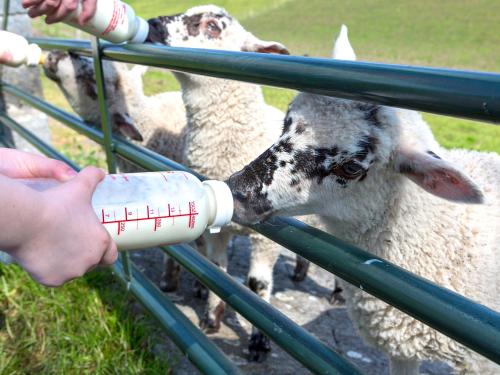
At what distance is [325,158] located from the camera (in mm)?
1610

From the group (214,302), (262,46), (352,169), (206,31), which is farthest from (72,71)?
(352,169)

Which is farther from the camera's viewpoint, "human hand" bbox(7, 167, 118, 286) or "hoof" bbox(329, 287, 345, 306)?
"hoof" bbox(329, 287, 345, 306)

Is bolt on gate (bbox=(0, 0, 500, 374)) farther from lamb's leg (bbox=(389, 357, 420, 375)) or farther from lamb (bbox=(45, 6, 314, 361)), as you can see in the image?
lamb (bbox=(45, 6, 314, 361))

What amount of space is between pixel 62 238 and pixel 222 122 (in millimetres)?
2331

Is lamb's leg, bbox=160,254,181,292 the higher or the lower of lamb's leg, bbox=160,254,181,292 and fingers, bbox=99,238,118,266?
the lower

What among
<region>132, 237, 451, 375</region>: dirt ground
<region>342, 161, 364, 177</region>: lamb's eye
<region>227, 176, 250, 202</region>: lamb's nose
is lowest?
<region>132, 237, 451, 375</region>: dirt ground

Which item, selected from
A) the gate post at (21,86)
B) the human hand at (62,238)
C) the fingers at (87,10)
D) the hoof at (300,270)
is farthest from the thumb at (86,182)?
the gate post at (21,86)

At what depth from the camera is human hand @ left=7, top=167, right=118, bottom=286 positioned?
802 millimetres

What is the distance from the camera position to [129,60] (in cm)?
184

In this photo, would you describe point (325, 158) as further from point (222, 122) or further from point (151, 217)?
point (222, 122)

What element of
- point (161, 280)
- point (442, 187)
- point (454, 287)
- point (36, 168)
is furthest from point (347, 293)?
point (161, 280)

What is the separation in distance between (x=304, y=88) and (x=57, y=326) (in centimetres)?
213

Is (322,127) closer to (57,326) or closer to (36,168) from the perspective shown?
(36,168)

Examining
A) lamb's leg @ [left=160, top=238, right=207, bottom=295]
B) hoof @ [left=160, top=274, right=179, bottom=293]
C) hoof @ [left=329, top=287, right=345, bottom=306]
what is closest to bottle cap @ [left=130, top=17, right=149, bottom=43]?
lamb's leg @ [left=160, top=238, right=207, bottom=295]
